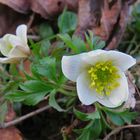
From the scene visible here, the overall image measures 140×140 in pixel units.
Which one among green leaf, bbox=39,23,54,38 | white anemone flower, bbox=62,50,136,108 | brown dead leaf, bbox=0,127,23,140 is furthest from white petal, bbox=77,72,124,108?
green leaf, bbox=39,23,54,38

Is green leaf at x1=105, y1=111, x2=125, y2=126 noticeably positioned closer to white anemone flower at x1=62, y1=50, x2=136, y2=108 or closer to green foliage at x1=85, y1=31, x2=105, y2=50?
white anemone flower at x1=62, y1=50, x2=136, y2=108

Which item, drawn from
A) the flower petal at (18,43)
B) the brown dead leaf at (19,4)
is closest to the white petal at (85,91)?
the flower petal at (18,43)

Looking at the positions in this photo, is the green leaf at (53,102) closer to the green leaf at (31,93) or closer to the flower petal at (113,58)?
the green leaf at (31,93)

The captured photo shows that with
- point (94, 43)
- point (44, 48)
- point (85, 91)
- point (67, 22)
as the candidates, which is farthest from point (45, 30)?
point (85, 91)

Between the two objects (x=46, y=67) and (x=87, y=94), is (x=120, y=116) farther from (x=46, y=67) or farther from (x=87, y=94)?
(x=46, y=67)

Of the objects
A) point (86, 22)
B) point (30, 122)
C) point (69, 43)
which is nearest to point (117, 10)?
point (86, 22)
